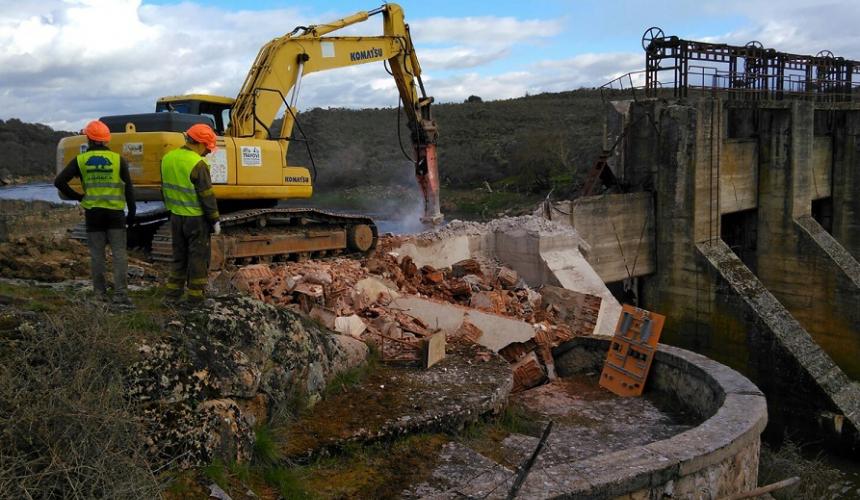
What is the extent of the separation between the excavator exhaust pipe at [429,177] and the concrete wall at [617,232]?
8.12 ft

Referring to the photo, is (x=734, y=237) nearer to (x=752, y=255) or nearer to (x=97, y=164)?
(x=752, y=255)

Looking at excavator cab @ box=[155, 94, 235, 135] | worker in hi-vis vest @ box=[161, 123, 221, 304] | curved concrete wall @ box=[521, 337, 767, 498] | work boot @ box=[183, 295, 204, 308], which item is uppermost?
excavator cab @ box=[155, 94, 235, 135]

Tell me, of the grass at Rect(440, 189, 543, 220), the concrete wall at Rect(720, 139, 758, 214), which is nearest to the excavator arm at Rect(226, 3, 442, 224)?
the concrete wall at Rect(720, 139, 758, 214)

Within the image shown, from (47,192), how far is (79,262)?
2664 centimetres

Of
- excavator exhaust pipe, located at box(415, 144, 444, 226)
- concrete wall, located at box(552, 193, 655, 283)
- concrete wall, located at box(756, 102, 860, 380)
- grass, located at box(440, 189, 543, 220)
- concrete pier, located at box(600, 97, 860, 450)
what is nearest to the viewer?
concrete pier, located at box(600, 97, 860, 450)

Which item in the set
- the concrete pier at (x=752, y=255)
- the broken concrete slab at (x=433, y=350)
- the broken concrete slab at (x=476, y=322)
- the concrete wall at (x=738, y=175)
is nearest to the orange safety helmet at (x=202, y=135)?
the broken concrete slab at (x=433, y=350)

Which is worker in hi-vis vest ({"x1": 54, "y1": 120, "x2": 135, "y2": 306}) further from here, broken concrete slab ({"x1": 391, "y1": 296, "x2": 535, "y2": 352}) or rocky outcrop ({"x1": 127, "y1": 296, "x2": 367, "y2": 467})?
broken concrete slab ({"x1": 391, "y1": 296, "x2": 535, "y2": 352})

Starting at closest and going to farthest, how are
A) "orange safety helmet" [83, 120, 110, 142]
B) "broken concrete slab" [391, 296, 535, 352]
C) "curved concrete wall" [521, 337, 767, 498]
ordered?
"curved concrete wall" [521, 337, 767, 498] < "orange safety helmet" [83, 120, 110, 142] < "broken concrete slab" [391, 296, 535, 352]

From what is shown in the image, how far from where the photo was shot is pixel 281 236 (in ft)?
32.1

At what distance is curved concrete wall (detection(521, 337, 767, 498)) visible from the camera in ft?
14.7

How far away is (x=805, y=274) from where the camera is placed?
1573cm

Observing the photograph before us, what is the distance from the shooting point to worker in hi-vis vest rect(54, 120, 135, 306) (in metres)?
5.84

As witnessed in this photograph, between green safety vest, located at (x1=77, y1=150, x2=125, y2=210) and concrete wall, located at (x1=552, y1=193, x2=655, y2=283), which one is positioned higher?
green safety vest, located at (x1=77, y1=150, x2=125, y2=210)

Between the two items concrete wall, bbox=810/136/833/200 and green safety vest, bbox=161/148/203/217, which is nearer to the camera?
green safety vest, bbox=161/148/203/217
